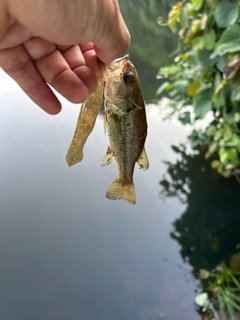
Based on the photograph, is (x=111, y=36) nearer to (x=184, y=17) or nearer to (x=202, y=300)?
(x=184, y=17)

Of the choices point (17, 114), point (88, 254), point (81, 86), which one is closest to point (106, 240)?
point (88, 254)

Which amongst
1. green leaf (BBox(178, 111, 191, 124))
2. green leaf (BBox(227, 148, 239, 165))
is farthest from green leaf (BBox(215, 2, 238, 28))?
green leaf (BBox(178, 111, 191, 124))

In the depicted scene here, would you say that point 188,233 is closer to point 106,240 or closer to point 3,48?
point 106,240

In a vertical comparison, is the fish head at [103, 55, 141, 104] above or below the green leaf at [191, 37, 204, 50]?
above

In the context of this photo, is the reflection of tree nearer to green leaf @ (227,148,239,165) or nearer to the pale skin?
green leaf @ (227,148,239,165)

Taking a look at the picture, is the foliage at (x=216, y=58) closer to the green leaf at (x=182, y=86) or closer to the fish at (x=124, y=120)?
the green leaf at (x=182, y=86)

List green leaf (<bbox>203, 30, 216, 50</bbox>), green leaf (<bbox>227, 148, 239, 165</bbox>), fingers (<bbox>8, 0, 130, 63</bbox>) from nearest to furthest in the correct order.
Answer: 1. fingers (<bbox>8, 0, 130, 63</bbox>)
2. green leaf (<bbox>203, 30, 216, 50</bbox>)
3. green leaf (<bbox>227, 148, 239, 165</bbox>)

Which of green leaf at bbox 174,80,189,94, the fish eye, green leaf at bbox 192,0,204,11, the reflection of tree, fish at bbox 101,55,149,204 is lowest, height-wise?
the reflection of tree
